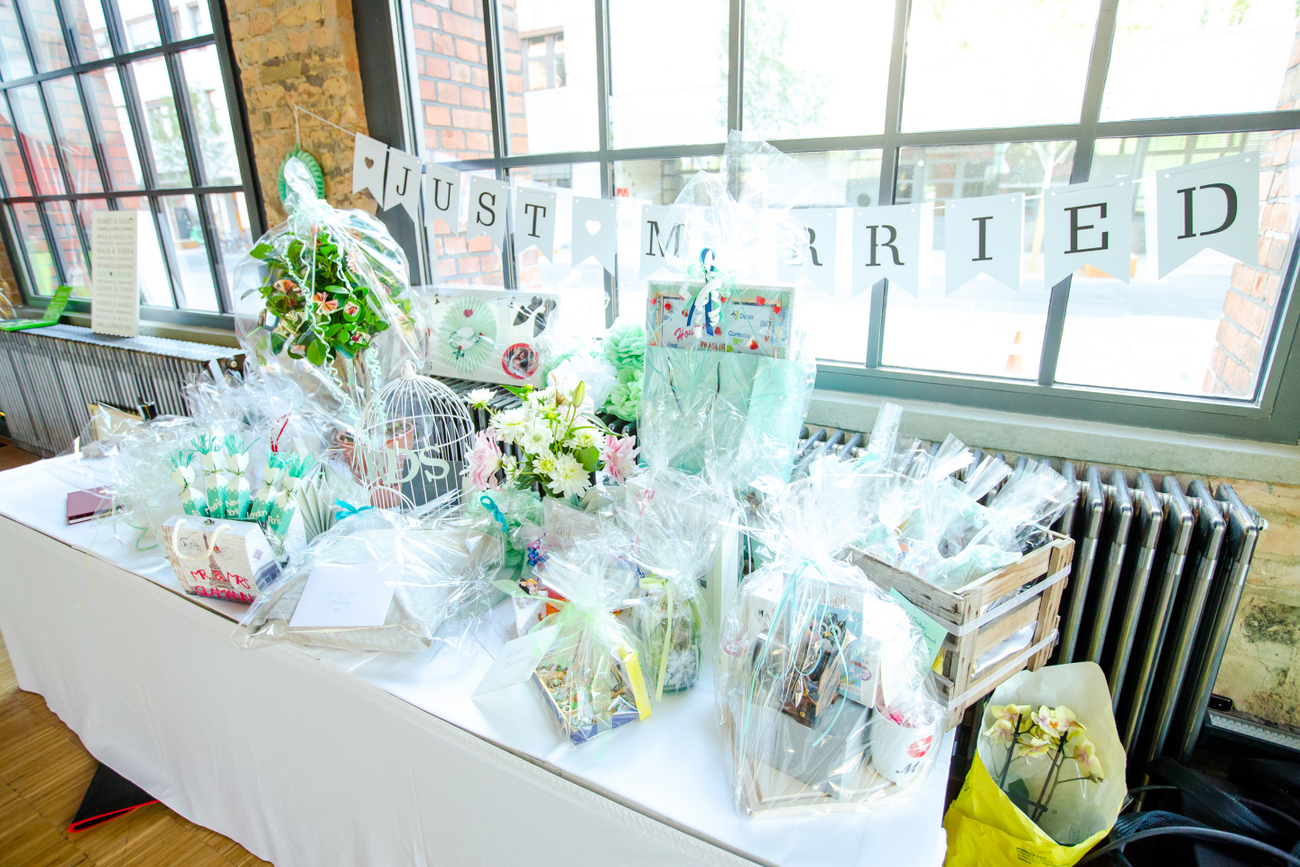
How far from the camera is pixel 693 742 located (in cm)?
87

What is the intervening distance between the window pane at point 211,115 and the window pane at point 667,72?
169cm

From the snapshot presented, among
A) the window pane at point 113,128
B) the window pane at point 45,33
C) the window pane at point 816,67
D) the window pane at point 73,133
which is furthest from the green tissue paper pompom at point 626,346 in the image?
the window pane at point 45,33

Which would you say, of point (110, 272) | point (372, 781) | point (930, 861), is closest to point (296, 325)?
point (372, 781)

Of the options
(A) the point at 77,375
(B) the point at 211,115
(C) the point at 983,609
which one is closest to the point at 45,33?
(B) the point at 211,115

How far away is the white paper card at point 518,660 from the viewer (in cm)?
89

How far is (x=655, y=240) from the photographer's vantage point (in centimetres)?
153

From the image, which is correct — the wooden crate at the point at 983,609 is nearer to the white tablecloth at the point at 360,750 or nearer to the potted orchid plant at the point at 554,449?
the white tablecloth at the point at 360,750

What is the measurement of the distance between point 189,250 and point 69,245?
1.12 m

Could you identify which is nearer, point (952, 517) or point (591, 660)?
point (591, 660)

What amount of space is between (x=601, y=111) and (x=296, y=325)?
1008mm

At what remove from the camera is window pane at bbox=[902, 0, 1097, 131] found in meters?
1.29

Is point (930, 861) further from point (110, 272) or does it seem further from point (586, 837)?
point (110, 272)

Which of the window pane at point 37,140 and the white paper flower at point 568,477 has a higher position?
the window pane at point 37,140

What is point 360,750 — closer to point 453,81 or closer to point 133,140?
point 453,81
